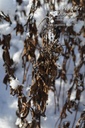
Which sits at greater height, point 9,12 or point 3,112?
point 9,12

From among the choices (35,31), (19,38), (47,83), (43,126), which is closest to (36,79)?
(47,83)

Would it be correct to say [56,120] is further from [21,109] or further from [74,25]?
[74,25]

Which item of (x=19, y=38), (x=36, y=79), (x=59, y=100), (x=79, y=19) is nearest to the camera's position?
(x=36, y=79)

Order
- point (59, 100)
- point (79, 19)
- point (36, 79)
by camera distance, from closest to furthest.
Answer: point (36, 79) < point (79, 19) < point (59, 100)

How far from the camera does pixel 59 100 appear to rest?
1.83 m

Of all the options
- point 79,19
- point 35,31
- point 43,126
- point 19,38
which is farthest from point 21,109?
point 19,38

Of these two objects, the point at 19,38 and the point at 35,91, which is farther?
the point at 19,38

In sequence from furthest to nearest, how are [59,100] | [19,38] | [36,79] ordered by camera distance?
1. [19,38]
2. [59,100]
3. [36,79]

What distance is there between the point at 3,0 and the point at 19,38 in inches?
36.5

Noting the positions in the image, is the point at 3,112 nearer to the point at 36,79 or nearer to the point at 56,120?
the point at 56,120

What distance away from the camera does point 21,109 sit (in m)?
1.44

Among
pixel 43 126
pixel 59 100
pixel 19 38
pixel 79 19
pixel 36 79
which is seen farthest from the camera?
pixel 19 38

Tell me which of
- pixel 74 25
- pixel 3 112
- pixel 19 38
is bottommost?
pixel 3 112

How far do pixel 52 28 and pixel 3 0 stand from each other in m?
0.29
